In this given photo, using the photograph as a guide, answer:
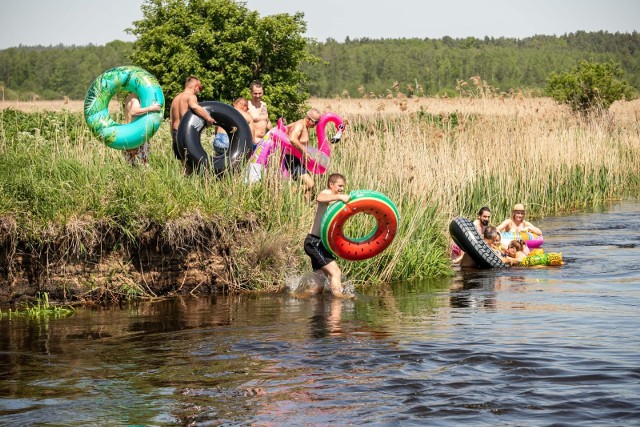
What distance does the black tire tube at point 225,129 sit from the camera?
12305mm

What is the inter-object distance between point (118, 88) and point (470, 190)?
5707 mm

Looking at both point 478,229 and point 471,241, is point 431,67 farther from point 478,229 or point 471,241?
point 471,241

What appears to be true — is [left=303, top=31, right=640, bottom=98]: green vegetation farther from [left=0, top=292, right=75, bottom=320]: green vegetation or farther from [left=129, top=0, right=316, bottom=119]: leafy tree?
[left=0, top=292, right=75, bottom=320]: green vegetation

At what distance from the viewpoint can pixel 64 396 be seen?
7148 mm

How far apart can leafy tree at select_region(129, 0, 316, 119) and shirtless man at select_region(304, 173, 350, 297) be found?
35.5 ft

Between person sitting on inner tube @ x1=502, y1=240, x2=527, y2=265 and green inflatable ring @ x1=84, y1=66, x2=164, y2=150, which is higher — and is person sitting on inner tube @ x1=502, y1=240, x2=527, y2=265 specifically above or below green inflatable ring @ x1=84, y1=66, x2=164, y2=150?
below

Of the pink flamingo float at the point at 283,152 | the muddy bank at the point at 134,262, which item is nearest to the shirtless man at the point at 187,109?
the pink flamingo float at the point at 283,152

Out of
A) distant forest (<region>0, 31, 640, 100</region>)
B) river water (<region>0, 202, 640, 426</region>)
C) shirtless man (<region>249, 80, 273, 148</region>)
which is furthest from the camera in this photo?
distant forest (<region>0, 31, 640, 100</region>)

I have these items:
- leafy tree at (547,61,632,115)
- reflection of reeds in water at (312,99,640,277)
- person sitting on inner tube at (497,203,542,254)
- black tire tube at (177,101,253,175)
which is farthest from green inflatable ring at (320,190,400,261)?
leafy tree at (547,61,632,115)

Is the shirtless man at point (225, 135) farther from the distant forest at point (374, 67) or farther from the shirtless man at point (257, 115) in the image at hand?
the distant forest at point (374, 67)

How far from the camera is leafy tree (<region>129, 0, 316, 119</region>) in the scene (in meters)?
21.6

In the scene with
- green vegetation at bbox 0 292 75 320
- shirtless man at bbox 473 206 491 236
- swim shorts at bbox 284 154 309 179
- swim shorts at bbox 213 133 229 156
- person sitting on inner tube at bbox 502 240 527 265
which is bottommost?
green vegetation at bbox 0 292 75 320

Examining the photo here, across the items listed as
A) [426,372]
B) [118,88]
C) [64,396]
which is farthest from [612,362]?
[118,88]

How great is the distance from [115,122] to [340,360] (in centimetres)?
585
